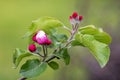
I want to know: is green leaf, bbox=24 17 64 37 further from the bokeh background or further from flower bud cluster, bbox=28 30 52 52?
the bokeh background

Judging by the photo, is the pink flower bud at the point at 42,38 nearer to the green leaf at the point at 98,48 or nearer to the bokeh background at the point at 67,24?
the green leaf at the point at 98,48

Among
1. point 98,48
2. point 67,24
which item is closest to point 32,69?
point 98,48

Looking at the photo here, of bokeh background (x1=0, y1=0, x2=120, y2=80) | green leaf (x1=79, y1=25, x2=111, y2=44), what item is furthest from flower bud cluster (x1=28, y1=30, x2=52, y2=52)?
bokeh background (x1=0, y1=0, x2=120, y2=80)

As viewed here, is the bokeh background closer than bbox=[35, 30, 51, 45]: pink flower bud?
No

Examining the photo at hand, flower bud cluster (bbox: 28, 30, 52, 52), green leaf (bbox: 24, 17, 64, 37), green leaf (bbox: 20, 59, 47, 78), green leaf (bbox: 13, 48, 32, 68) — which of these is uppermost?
green leaf (bbox: 24, 17, 64, 37)

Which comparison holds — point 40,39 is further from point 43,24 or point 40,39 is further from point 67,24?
point 67,24

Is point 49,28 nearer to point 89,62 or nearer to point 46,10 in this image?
point 89,62
